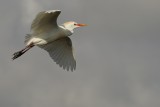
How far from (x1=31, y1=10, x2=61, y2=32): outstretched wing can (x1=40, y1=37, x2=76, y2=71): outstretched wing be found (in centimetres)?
211

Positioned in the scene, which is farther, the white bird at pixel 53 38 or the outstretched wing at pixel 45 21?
the white bird at pixel 53 38

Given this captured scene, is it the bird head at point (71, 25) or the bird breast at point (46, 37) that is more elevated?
the bird head at point (71, 25)

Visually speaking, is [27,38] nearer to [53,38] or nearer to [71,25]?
[53,38]

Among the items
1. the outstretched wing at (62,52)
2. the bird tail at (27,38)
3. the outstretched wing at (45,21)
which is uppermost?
the outstretched wing at (45,21)

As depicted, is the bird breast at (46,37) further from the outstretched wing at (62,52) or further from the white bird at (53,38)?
the outstretched wing at (62,52)

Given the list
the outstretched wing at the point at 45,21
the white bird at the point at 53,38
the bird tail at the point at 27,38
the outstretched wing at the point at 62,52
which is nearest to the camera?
the outstretched wing at the point at 45,21

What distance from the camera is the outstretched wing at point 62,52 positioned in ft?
93.7

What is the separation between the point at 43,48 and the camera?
2831 centimetres

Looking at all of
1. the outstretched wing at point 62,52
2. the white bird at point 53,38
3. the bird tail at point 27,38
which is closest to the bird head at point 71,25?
the white bird at point 53,38

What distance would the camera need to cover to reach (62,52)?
94.7 ft

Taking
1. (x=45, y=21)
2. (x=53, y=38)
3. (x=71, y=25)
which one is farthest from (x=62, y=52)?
(x=45, y=21)

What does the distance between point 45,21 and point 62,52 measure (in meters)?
3.39

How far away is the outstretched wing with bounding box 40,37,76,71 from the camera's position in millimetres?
28562

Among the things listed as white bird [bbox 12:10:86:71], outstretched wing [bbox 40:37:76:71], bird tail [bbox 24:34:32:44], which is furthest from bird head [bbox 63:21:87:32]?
bird tail [bbox 24:34:32:44]
